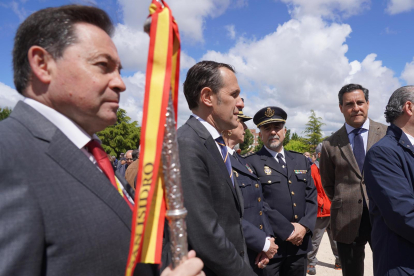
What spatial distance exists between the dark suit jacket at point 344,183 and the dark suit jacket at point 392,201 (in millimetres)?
1142

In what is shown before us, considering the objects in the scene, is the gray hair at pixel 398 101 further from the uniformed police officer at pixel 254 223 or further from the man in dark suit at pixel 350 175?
the uniformed police officer at pixel 254 223

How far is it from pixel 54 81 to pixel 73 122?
18cm

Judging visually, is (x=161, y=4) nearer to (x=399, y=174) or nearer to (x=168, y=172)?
(x=168, y=172)

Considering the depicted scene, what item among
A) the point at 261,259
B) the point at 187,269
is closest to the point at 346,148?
the point at 261,259

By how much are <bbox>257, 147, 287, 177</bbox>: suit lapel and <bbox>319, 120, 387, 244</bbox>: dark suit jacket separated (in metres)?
0.81

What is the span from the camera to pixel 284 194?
12.8 feet

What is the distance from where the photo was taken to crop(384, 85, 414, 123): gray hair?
284cm


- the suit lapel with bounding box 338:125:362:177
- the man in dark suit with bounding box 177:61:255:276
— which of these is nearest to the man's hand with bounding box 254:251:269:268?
the man in dark suit with bounding box 177:61:255:276

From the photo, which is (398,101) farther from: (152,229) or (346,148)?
(152,229)

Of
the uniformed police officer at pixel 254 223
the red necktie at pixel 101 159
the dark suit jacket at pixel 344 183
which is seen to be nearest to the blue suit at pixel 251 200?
the uniformed police officer at pixel 254 223

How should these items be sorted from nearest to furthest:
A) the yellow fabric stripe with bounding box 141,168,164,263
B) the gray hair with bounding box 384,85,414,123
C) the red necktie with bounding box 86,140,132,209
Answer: the yellow fabric stripe with bounding box 141,168,164,263 → the red necktie with bounding box 86,140,132,209 → the gray hair with bounding box 384,85,414,123

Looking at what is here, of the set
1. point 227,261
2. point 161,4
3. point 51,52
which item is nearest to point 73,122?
point 51,52

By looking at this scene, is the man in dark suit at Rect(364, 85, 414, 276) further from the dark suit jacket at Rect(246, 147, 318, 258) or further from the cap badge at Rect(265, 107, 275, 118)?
the cap badge at Rect(265, 107, 275, 118)

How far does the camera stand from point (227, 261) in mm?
1909
